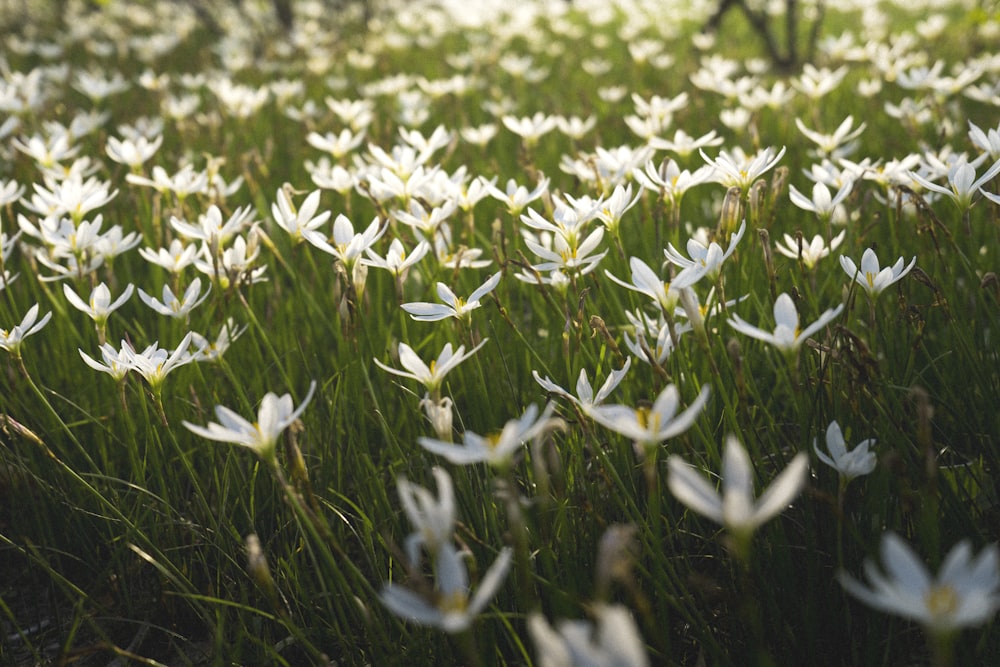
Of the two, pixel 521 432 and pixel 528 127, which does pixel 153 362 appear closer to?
pixel 521 432

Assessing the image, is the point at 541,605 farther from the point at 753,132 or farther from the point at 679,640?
the point at 753,132

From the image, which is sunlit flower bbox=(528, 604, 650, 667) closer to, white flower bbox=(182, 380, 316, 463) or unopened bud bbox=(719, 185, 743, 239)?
white flower bbox=(182, 380, 316, 463)

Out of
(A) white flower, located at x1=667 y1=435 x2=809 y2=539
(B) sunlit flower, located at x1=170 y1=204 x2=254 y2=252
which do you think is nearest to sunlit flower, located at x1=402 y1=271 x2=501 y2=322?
(B) sunlit flower, located at x1=170 y1=204 x2=254 y2=252

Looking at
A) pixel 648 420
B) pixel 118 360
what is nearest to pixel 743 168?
pixel 648 420

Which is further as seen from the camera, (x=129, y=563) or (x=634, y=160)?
(x=634, y=160)

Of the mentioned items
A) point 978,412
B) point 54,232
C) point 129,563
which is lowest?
point 129,563

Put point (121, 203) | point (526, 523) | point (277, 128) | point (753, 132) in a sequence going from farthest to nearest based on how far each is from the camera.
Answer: point (277, 128), point (121, 203), point (753, 132), point (526, 523)

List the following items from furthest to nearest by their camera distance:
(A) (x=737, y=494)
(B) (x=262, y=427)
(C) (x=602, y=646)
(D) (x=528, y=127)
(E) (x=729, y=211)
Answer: (D) (x=528, y=127) < (E) (x=729, y=211) < (B) (x=262, y=427) < (A) (x=737, y=494) < (C) (x=602, y=646)

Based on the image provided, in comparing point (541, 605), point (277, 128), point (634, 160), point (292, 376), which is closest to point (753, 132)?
point (634, 160)
